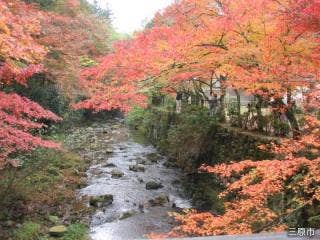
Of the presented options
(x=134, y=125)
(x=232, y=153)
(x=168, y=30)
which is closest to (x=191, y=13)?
(x=168, y=30)

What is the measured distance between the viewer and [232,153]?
15.6 metres

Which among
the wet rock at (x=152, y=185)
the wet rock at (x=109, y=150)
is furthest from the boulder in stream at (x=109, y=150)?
the wet rock at (x=152, y=185)

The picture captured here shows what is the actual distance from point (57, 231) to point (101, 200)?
3308 millimetres

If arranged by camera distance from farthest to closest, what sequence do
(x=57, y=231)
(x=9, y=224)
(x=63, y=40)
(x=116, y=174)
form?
1. (x=116, y=174)
2. (x=63, y=40)
3. (x=57, y=231)
4. (x=9, y=224)

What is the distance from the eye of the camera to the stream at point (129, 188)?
12.5 m

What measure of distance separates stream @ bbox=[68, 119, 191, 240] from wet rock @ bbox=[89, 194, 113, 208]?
0.55ft

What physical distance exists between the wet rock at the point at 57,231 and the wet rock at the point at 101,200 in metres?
2.68

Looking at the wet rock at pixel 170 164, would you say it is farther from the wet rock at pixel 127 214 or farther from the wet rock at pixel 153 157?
the wet rock at pixel 127 214

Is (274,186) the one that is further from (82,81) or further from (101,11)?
(101,11)

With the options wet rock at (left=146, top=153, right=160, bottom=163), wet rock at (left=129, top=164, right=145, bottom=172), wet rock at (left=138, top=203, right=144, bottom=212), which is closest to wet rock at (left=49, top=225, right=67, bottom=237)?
wet rock at (left=138, top=203, right=144, bottom=212)

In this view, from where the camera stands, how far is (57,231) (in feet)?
36.7

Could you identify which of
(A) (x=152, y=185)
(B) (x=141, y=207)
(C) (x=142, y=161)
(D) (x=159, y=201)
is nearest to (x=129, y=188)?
(A) (x=152, y=185)

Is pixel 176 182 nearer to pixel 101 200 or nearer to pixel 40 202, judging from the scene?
pixel 101 200

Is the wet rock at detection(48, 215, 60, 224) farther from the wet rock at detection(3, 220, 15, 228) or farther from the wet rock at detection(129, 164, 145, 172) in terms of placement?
the wet rock at detection(129, 164, 145, 172)
